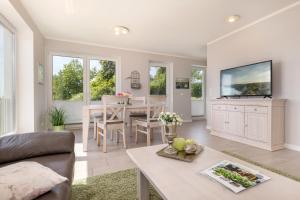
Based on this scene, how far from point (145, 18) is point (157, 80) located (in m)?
2.75

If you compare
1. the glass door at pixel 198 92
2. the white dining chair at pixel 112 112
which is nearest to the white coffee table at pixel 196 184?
the white dining chair at pixel 112 112

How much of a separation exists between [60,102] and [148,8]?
3289 millimetres

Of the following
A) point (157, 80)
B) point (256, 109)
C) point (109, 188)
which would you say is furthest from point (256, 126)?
point (157, 80)

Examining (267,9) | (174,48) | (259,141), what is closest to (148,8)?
(267,9)

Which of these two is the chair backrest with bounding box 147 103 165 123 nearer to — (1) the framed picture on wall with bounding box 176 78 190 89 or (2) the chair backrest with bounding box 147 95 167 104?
(2) the chair backrest with bounding box 147 95 167 104

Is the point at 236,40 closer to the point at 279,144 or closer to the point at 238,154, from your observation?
the point at 279,144

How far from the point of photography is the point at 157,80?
5785mm

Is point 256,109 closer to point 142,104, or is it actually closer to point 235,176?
point 142,104

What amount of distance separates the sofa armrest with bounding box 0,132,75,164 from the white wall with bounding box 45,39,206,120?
342 centimetres

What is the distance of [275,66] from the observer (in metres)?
3.08

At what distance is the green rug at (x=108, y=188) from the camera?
152 centimetres

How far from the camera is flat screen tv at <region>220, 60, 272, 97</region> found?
9.95ft

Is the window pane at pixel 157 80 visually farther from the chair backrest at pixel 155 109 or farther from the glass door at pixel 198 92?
the chair backrest at pixel 155 109

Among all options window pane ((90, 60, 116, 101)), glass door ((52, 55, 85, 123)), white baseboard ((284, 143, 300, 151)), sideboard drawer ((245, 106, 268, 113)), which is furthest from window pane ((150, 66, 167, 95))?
white baseboard ((284, 143, 300, 151))
